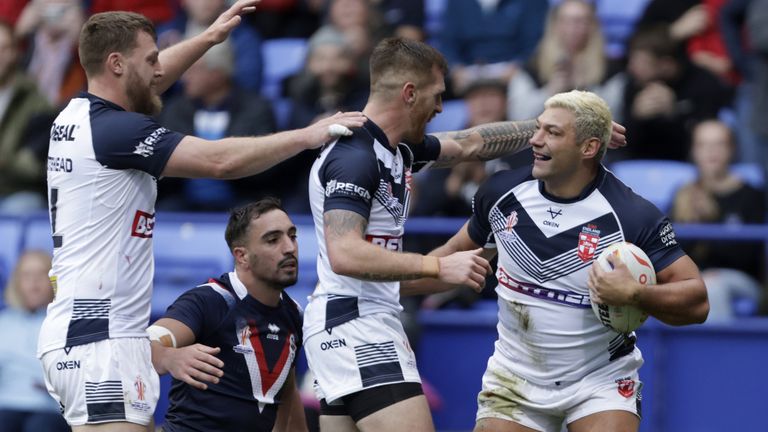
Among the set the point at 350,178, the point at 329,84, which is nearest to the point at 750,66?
the point at 329,84

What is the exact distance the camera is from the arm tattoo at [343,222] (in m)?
6.28

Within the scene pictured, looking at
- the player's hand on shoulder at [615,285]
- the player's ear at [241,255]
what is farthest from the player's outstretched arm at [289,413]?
the player's hand on shoulder at [615,285]

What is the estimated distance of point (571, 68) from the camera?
1133 cm

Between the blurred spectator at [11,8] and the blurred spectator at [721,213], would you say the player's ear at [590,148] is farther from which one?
the blurred spectator at [11,8]

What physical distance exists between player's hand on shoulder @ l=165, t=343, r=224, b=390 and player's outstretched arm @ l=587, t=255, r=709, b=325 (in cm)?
191

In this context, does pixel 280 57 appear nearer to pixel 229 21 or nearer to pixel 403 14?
pixel 403 14

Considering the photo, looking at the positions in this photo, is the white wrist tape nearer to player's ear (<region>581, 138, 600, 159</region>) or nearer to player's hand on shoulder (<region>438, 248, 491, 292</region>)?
player's hand on shoulder (<region>438, 248, 491, 292</region>)

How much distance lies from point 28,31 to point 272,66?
2602mm

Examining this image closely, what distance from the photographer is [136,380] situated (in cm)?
631

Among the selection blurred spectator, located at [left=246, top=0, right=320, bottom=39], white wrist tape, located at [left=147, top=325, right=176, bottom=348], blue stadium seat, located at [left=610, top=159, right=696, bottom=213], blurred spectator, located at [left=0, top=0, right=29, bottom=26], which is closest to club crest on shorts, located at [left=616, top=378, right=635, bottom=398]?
white wrist tape, located at [left=147, top=325, right=176, bottom=348]

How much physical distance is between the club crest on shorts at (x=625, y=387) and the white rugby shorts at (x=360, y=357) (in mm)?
1045

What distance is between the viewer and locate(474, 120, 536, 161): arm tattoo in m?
7.52

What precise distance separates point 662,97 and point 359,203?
5334mm

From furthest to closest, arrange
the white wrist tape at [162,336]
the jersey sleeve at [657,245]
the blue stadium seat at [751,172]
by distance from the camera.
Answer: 1. the blue stadium seat at [751,172]
2. the white wrist tape at [162,336]
3. the jersey sleeve at [657,245]
